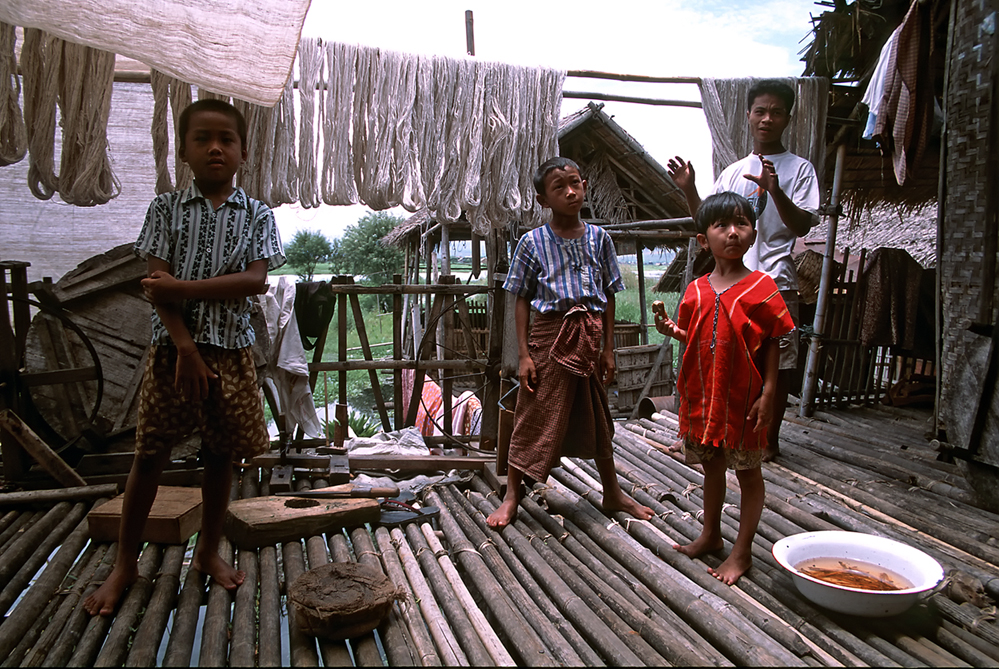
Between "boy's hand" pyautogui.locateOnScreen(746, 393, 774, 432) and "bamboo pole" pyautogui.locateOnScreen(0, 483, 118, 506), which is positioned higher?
"boy's hand" pyautogui.locateOnScreen(746, 393, 774, 432)

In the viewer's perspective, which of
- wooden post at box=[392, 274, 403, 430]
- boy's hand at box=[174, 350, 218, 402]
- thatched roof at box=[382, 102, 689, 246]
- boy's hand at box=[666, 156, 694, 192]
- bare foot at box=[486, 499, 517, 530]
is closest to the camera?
boy's hand at box=[174, 350, 218, 402]

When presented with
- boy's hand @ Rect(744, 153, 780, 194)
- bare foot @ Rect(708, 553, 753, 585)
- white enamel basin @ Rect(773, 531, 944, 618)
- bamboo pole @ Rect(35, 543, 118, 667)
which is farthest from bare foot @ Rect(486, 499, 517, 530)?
boy's hand @ Rect(744, 153, 780, 194)

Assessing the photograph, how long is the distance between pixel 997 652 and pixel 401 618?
182 centimetres

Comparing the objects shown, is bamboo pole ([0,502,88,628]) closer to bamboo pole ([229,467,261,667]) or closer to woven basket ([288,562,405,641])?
bamboo pole ([229,467,261,667])

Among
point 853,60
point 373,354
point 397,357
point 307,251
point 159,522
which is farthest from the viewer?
point 307,251

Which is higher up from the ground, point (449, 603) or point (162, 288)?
point (162, 288)

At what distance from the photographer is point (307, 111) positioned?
379 cm

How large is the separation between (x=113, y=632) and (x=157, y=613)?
14cm

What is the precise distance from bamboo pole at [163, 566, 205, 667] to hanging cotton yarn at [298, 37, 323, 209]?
2.30m

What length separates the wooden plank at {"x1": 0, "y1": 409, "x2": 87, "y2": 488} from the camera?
10.2ft

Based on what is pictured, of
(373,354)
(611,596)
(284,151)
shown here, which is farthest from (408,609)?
(373,354)

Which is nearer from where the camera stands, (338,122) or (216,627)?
(216,627)

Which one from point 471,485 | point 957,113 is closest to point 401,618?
point 471,485

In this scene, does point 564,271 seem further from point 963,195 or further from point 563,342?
point 963,195
